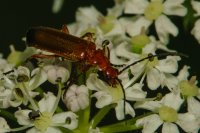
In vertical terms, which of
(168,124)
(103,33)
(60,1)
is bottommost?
(168,124)

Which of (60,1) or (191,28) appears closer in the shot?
(191,28)

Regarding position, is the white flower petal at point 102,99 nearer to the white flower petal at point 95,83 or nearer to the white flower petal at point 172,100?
the white flower petal at point 95,83

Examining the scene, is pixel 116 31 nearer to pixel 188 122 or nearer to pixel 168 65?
pixel 168 65

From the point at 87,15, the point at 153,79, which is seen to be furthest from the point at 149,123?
the point at 87,15

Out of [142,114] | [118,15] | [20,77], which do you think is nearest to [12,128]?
[20,77]

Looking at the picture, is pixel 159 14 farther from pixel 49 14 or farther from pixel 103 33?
pixel 49 14

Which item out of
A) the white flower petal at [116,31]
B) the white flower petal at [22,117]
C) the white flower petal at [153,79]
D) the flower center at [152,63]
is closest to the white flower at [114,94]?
the white flower petal at [153,79]

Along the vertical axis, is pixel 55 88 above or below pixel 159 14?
below
